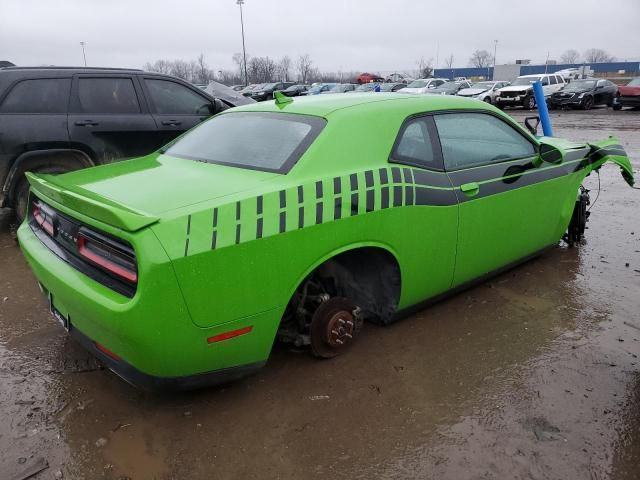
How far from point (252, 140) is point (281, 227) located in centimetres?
93

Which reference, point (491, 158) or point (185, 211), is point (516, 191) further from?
point (185, 211)

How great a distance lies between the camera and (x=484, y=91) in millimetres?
26000

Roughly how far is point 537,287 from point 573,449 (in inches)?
77.1

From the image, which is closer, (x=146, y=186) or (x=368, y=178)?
(x=146, y=186)

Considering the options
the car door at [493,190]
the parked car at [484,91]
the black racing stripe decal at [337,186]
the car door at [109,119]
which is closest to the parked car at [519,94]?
the parked car at [484,91]

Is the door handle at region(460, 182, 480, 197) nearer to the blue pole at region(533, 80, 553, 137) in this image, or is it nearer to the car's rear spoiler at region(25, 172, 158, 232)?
the car's rear spoiler at region(25, 172, 158, 232)

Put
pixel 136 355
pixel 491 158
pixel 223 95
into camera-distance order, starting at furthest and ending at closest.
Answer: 1. pixel 223 95
2. pixel 491 158
3. pixel 136 355

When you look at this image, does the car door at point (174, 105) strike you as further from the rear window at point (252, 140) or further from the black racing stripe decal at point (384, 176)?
the black racing stripe decal at point (384, 176)

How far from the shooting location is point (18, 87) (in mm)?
5230

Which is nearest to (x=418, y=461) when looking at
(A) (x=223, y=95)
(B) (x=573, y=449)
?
(B) (x=573, y=449)

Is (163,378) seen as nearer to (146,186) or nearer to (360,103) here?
(146,186)

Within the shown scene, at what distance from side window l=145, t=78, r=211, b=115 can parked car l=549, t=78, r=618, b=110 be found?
72.5 ft

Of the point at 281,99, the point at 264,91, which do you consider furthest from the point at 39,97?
the point at 264,91

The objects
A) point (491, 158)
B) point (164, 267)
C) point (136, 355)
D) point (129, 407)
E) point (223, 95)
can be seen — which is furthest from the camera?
point (223, 95)
